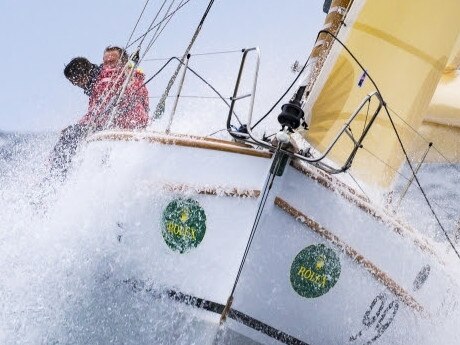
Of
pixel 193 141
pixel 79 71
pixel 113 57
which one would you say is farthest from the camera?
pixel 79 71

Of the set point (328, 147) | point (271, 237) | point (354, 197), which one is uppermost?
point (328, 147)

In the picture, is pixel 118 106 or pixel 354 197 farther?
pixel 118 106

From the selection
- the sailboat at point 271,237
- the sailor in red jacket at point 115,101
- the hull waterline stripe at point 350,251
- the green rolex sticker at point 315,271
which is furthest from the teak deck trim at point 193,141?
the sailor in red jacket at point 115,101

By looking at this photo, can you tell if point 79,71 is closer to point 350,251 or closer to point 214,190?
point 214,190

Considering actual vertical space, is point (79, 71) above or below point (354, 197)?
above

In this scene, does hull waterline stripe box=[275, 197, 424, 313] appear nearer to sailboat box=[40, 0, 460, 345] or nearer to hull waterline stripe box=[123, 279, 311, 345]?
sailboat box=[40, 0, 460, 345]

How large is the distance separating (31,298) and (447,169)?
8705 mm

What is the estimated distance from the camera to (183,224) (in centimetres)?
388

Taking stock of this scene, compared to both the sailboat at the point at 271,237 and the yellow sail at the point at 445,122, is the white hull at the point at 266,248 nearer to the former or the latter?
the sailboat at the point at 271,237

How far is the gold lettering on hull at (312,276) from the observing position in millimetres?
3715

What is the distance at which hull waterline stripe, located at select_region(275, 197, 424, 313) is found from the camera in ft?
12.0

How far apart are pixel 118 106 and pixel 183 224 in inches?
82.3

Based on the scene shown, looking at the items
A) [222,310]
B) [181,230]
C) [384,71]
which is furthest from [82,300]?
[384,71]

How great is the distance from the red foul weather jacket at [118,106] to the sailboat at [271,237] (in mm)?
1244
